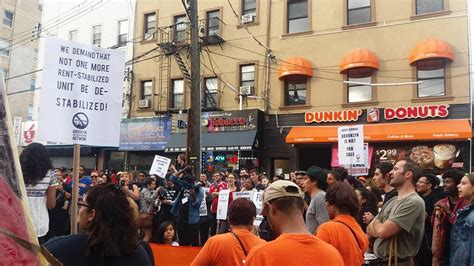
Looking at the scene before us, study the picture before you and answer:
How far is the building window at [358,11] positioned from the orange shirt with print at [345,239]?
609 inches

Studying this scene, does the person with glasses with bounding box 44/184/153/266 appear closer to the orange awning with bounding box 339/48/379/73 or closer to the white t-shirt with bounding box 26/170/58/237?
the white t-shirt with bounding box 26/170/58/237

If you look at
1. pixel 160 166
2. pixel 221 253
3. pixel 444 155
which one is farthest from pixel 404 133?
pixel 221 253

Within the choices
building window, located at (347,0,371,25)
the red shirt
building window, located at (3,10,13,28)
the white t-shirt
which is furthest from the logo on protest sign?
building window, located at (3,10,13,28)

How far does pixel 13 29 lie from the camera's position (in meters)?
41.5

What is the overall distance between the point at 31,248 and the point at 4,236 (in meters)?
0.09

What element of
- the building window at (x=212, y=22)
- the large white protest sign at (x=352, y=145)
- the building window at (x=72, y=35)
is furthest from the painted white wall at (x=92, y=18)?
the large white protest sign at (x=352, y=145)

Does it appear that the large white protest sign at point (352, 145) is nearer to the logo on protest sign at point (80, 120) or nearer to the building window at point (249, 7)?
the logo on protest sign at point (80, 120)

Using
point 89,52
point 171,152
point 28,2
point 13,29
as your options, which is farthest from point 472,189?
point 28,2

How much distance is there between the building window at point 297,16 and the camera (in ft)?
60.3

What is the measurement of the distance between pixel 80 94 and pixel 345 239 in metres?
3.00

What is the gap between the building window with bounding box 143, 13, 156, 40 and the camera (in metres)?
21.8

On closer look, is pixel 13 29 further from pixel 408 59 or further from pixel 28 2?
pixel 408 59

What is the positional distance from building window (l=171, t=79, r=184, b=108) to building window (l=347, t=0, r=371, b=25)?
8.43 meters

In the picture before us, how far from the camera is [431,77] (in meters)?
15.7
